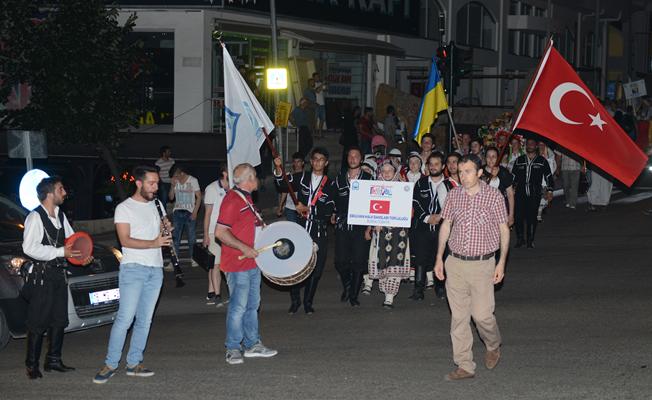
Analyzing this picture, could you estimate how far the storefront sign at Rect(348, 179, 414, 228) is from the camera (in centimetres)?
1204

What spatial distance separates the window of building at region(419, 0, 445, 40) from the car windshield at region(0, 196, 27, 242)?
32665 millimetres

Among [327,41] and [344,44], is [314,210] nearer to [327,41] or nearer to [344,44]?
[327,41]

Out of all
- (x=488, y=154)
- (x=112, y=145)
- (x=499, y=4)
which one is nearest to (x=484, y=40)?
(x=499, y=4)

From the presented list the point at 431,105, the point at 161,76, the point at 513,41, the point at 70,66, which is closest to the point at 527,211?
the point at 431,105

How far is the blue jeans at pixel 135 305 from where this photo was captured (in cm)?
866

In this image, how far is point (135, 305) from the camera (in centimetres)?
871

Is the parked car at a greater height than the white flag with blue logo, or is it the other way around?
the white flag with blue logo

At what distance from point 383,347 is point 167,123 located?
2076 cm

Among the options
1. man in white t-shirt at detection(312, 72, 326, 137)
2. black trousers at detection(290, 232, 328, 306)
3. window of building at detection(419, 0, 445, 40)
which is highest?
window of building at detection(419, 0, 445, 40)

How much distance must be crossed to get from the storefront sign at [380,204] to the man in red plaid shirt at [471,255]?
3.22 m

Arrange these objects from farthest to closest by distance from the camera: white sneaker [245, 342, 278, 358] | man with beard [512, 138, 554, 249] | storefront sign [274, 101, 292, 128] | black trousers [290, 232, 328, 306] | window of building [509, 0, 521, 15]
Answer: window of building [509, 0, 521, 15] → storefront sign [274, 101, 292, 128] → man with beard [512, 138, 554, 249] → black trousers [290, 232, 328, 306] → white sneaker [245, 342, 278, 358]

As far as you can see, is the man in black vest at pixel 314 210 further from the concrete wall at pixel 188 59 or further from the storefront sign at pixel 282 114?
the concrete wall at pixel 188 59

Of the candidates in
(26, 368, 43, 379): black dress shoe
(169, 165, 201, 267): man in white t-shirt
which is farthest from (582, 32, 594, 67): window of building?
(26, 368, 43, 379): black dress shoe

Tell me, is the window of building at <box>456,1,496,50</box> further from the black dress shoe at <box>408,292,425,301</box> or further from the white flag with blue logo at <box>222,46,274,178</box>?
the black dress shoe at <box>408,292,425,301</box>
